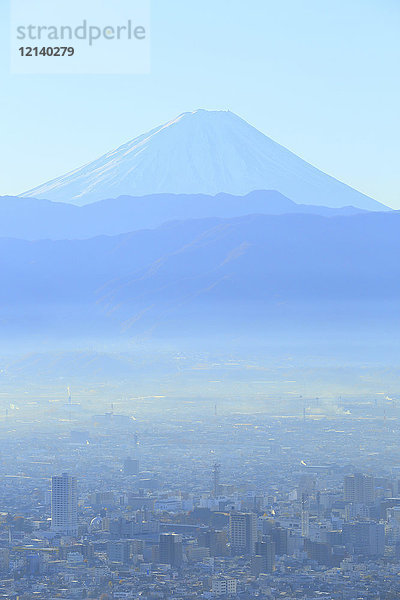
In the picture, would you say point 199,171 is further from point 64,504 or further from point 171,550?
point 171,550

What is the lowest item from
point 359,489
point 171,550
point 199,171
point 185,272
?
point 171,550

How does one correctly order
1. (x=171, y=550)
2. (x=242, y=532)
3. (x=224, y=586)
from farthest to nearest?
1. (x=242, y=532)
2. (x=171, y=550)
3. (x=224, y=586)

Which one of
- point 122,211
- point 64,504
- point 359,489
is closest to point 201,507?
point 64,504

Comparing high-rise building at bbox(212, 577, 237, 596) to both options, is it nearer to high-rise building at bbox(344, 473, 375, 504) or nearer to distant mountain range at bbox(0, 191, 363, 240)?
high-rise building at bbox(344, 473, 375, 504)

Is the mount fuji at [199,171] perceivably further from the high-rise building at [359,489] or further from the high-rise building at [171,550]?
the high-rise building at [171,550]

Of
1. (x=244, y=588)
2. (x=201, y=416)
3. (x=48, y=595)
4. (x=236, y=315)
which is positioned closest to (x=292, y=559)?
(x=244, y=588)

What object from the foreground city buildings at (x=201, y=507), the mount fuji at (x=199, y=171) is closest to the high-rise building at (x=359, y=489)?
the foreground city buildings at (x=201, y=507)
